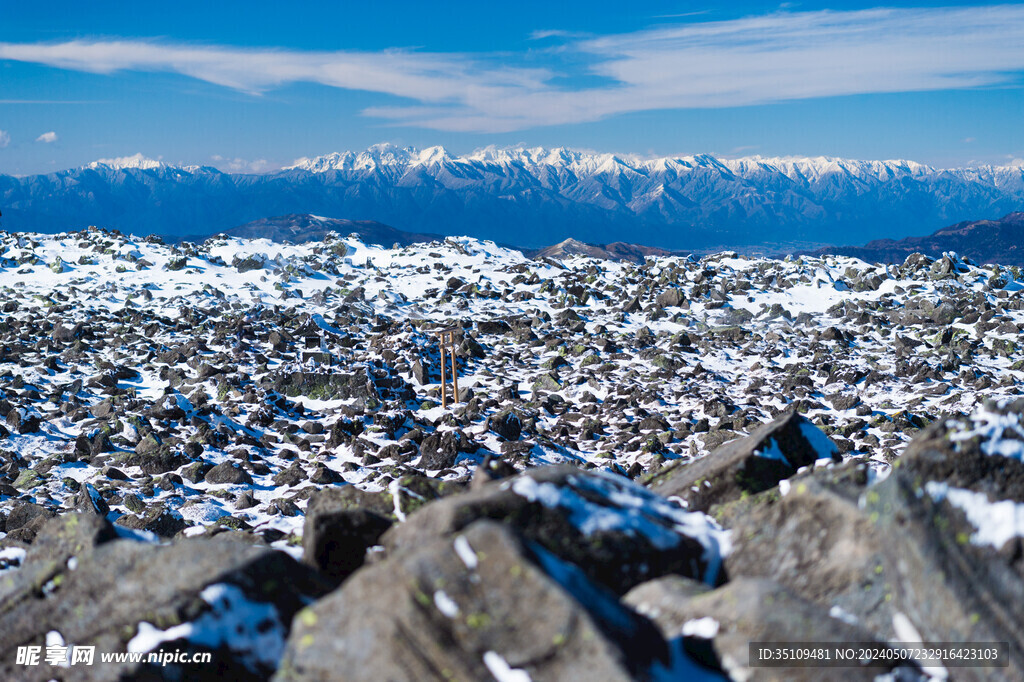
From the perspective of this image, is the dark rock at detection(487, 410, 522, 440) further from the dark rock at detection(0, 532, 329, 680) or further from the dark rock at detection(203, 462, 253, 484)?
the dark rock at detection(0, 532, 329, 680)

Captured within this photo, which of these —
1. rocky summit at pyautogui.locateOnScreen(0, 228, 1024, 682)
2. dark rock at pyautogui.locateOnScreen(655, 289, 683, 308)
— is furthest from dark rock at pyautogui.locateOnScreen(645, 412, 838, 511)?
dark rock at pyautogui.locateOnScreen(655, 289, 683, 308)

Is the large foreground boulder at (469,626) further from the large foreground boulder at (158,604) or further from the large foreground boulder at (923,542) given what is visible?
the large foreground boulder at (923,542)

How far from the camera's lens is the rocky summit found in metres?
5.04

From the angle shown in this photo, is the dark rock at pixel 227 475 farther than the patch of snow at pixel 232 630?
Yes

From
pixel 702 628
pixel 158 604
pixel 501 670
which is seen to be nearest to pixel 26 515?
pixel 158 604

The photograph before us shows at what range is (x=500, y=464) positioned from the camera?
8898 millimetres

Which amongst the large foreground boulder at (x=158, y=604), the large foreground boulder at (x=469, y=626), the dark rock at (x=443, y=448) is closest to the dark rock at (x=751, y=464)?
the large foreground boulder at (x=469, y=626)

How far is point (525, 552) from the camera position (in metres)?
5.06

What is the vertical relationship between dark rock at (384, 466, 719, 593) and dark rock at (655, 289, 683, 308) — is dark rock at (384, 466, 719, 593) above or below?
above

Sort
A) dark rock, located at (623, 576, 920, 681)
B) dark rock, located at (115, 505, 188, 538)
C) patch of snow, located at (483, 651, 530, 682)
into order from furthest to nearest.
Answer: dark rock, located at (115, 505, 188, 538) → dark rock, located at (623, 576, 920, 681) → patch of snow, located at (483, 651, 530, 682)

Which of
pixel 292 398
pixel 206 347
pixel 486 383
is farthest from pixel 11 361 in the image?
pixel 486 383

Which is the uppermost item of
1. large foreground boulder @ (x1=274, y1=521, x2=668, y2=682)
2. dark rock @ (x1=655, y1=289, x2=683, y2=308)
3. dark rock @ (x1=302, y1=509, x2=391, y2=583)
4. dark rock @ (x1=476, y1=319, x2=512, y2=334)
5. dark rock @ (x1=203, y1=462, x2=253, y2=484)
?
large foreground boulder @ (x1=274, y1=521, x2=668, y2=682)

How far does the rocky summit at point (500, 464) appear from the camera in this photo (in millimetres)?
5035

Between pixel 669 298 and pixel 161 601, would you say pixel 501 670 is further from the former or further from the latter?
pixel 669 298
